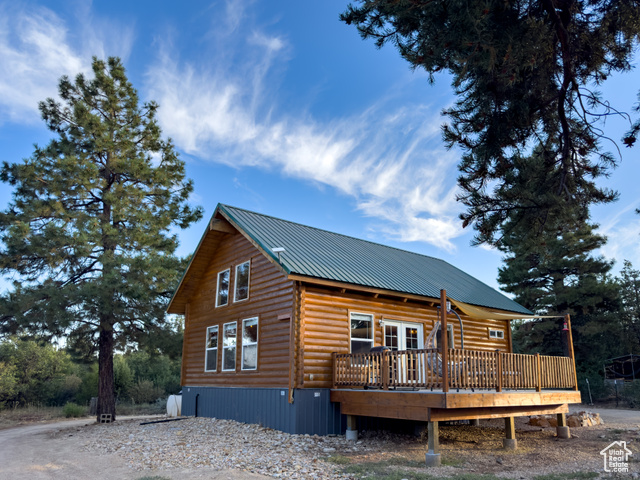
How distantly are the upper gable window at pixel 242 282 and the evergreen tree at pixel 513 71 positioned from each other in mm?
8583

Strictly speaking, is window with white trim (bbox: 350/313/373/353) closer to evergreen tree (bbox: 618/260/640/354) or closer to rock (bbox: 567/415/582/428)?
rock (bbox: 567/415/582/428)

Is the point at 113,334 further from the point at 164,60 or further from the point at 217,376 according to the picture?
the point at 164,60

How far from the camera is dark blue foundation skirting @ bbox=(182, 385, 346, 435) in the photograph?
1170cm

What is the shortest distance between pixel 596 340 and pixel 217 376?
2540 centimetres

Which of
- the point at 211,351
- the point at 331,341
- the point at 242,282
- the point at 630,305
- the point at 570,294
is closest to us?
the point at 331,341

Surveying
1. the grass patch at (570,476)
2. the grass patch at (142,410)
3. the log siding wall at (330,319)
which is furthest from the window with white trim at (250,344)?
the grass patch at (142,410)

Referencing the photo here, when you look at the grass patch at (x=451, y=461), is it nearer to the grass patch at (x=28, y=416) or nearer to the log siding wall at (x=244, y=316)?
the log siding wall at (x=244, y=316)

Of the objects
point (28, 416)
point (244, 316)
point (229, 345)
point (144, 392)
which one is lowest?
point (28, 416)

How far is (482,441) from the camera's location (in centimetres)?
1191

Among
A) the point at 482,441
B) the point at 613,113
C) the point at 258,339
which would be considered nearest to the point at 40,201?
the point at 258,339

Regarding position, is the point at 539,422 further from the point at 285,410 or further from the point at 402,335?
the point at 285,410

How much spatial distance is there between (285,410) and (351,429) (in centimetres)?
171

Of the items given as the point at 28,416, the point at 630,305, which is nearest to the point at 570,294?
the point at 630,305

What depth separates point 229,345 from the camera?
50.3ft
